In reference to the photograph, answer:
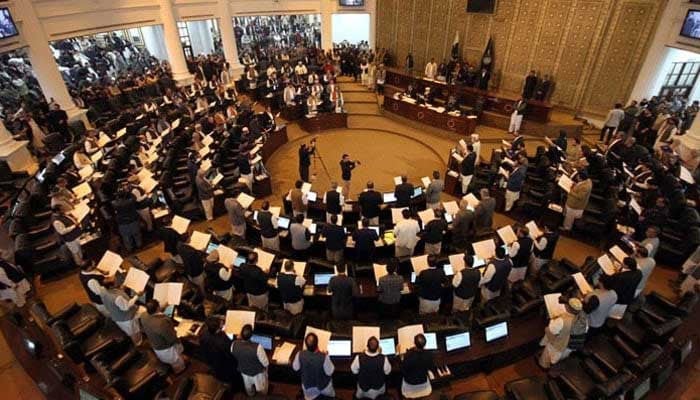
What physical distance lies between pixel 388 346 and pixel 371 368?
0.63 m

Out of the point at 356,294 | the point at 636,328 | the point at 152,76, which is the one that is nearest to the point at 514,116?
the point at 636,328

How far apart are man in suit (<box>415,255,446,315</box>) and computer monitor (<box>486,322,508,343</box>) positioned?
0.97 metres

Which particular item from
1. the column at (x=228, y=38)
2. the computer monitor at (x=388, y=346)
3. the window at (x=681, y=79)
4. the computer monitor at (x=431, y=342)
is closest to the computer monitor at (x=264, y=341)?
the computer monitor at (x=388, y=346)

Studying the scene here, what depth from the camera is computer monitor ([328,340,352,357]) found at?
5656 mm

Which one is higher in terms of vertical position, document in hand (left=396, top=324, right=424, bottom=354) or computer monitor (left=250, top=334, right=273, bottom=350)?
document in hand (left=396, top=324, right=424, bottom=354)

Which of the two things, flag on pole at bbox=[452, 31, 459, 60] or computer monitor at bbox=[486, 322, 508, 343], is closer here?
computer monitor at bbox=[486, 322, 508, 343]

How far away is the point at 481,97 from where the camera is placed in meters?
16.0

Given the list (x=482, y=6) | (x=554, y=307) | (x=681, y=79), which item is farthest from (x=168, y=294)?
(x=681, y=79)

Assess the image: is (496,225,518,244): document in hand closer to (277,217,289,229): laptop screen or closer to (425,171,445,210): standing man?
(425,171,445,210): standing man

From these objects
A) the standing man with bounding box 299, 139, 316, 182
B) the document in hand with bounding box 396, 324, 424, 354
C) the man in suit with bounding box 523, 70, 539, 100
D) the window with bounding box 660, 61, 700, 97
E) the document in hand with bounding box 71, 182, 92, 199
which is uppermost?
the window with bounding box 660, 61, 700, 97

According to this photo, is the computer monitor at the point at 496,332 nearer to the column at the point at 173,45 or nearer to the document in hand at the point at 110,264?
the document in hand at the point at 110,264

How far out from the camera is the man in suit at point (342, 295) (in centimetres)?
624

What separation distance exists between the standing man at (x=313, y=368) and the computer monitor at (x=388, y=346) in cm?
80

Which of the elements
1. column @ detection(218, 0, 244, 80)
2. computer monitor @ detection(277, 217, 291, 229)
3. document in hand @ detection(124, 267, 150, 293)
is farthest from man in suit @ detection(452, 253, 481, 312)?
column @ detection(218, 0, 244, 80)
